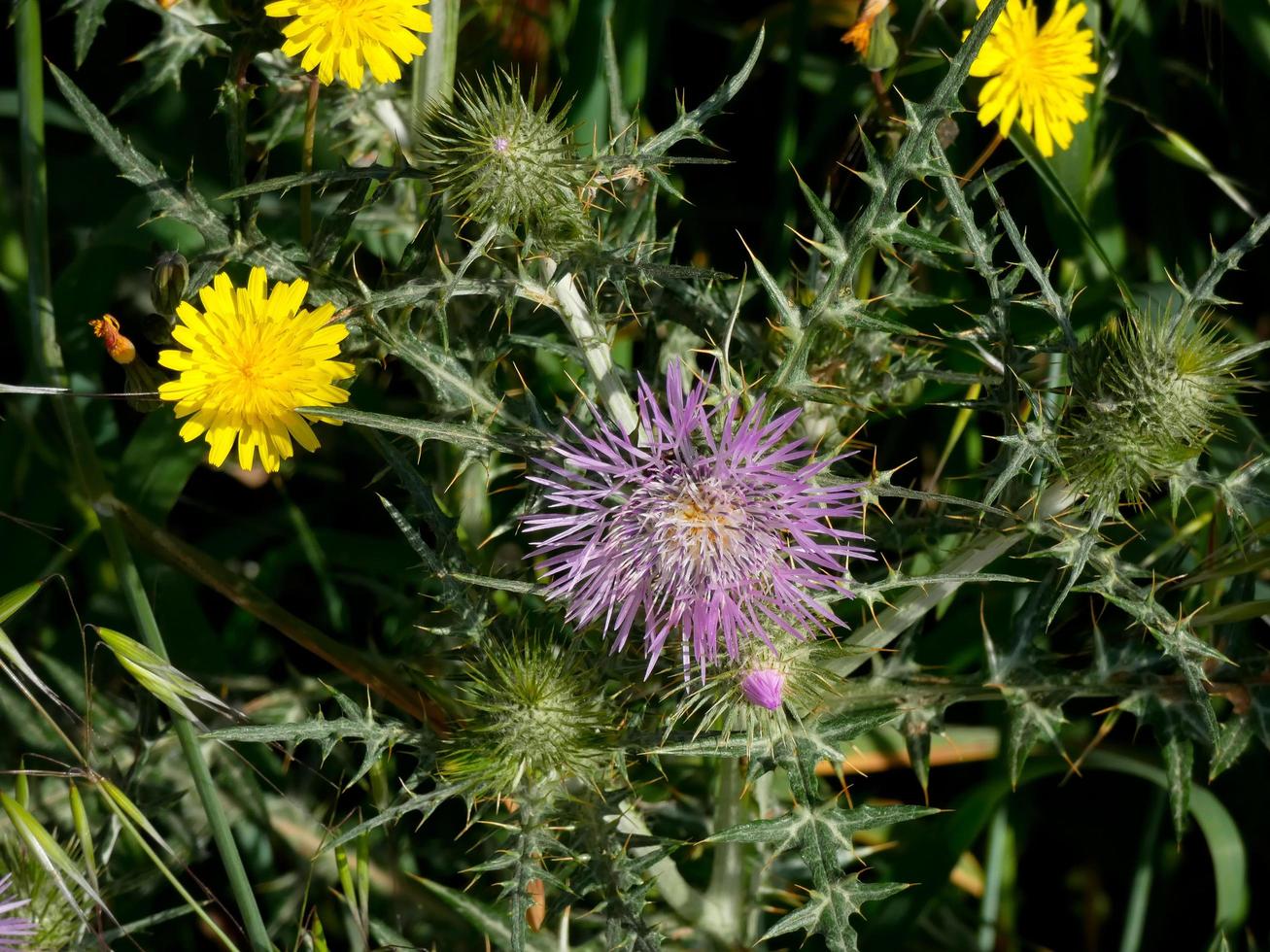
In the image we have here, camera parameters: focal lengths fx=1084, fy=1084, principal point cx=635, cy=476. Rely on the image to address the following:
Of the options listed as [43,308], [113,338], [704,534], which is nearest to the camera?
[704,534]

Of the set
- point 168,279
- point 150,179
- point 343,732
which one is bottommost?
point 343,732

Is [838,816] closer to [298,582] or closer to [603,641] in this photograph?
[603,641]

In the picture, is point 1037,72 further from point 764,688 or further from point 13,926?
point 13,926

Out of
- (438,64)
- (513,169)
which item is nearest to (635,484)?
(513,169)

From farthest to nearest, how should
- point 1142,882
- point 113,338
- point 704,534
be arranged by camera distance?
point 1142,882, point 113,338, point 704,534

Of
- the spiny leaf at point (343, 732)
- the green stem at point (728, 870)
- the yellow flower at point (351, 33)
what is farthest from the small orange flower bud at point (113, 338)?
the green stem at point (728, 870)

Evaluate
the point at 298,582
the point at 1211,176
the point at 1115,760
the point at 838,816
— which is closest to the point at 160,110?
the point at 298,582

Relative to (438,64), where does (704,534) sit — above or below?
below

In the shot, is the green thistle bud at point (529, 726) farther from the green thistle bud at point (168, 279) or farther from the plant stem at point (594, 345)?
the green thistle bud at point (168, 279)
